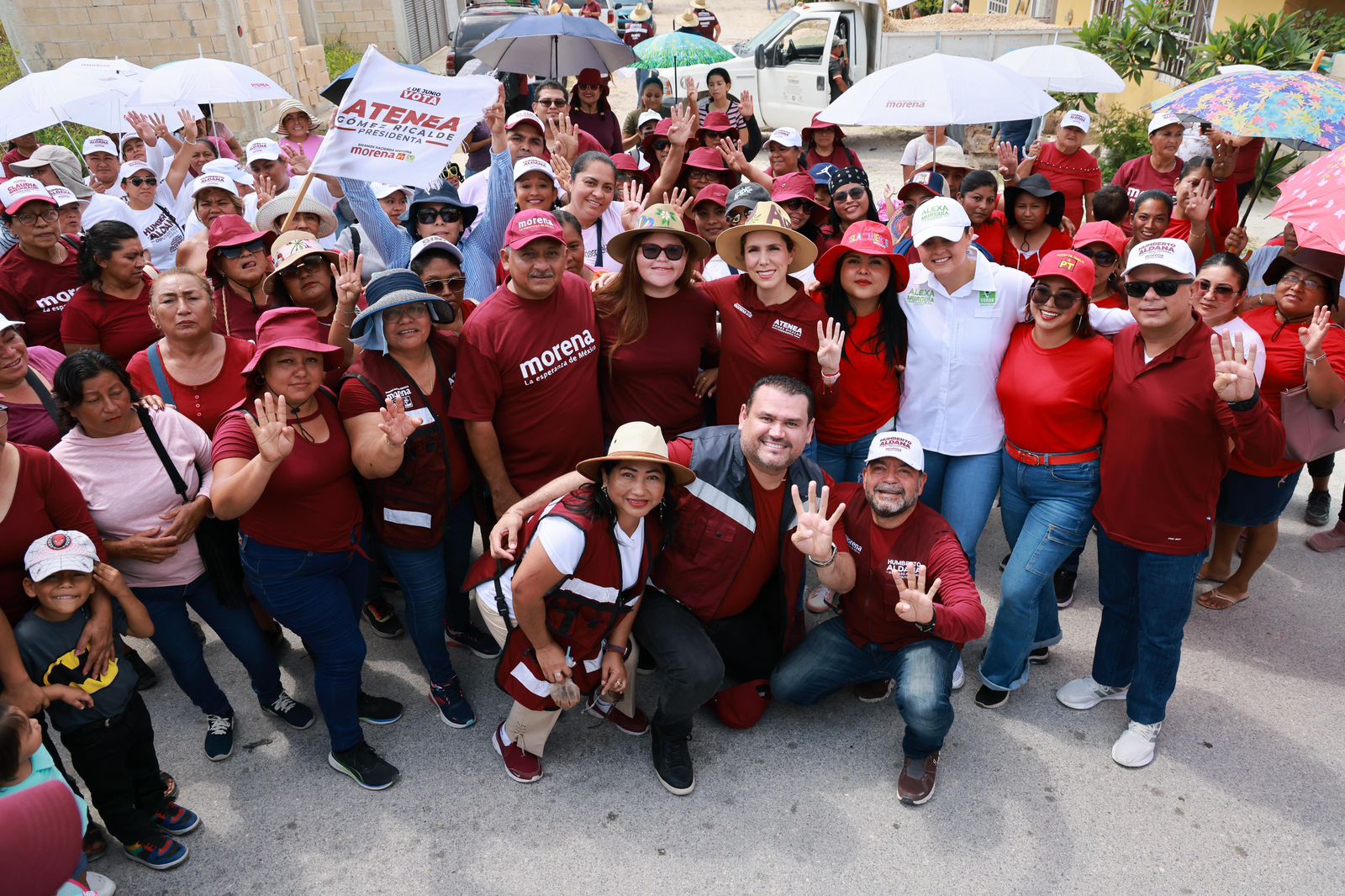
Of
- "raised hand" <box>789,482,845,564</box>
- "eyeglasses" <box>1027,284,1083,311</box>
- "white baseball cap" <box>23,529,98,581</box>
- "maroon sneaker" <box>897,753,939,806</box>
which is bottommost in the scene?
"maroon sneaker" <box>897,753,939,806</box>

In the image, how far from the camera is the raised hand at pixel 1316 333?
3.47 m

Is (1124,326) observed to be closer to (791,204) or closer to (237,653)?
(791,204)

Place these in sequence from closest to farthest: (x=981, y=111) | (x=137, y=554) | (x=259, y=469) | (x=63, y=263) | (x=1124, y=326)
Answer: (x=259, y=469) < (x=137, y=554) < (x=1124, y=326) < (x=63, y=263) < (x=981, y=111)

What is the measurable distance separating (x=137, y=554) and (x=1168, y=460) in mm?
3982

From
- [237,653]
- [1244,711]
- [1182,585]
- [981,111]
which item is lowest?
[1244,711]

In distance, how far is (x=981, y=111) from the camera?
5957 millimetres

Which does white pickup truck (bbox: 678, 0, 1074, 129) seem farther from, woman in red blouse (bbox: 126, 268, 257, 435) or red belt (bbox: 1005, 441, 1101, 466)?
woman in red blouse (bbox: 126, 268, 257, 435)

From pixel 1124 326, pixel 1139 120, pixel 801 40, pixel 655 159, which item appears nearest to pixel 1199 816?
pixel 1124 326

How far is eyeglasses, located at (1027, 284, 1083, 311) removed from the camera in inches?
144

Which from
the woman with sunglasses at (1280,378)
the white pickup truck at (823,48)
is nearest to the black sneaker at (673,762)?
the woman with sunglasses at (1280,378)

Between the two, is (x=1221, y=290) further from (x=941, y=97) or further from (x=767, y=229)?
(x=941, y=97)

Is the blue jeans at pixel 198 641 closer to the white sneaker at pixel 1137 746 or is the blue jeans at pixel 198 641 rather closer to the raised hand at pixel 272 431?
the raised hand at pixel 272 431

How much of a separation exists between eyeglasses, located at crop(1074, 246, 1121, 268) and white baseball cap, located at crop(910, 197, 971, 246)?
1.04 meters

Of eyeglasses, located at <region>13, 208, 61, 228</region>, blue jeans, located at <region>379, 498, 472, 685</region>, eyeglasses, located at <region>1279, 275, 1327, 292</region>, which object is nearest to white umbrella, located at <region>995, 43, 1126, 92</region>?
eyeglasses, located at <region>1279, 275, 1327, 292</region>
